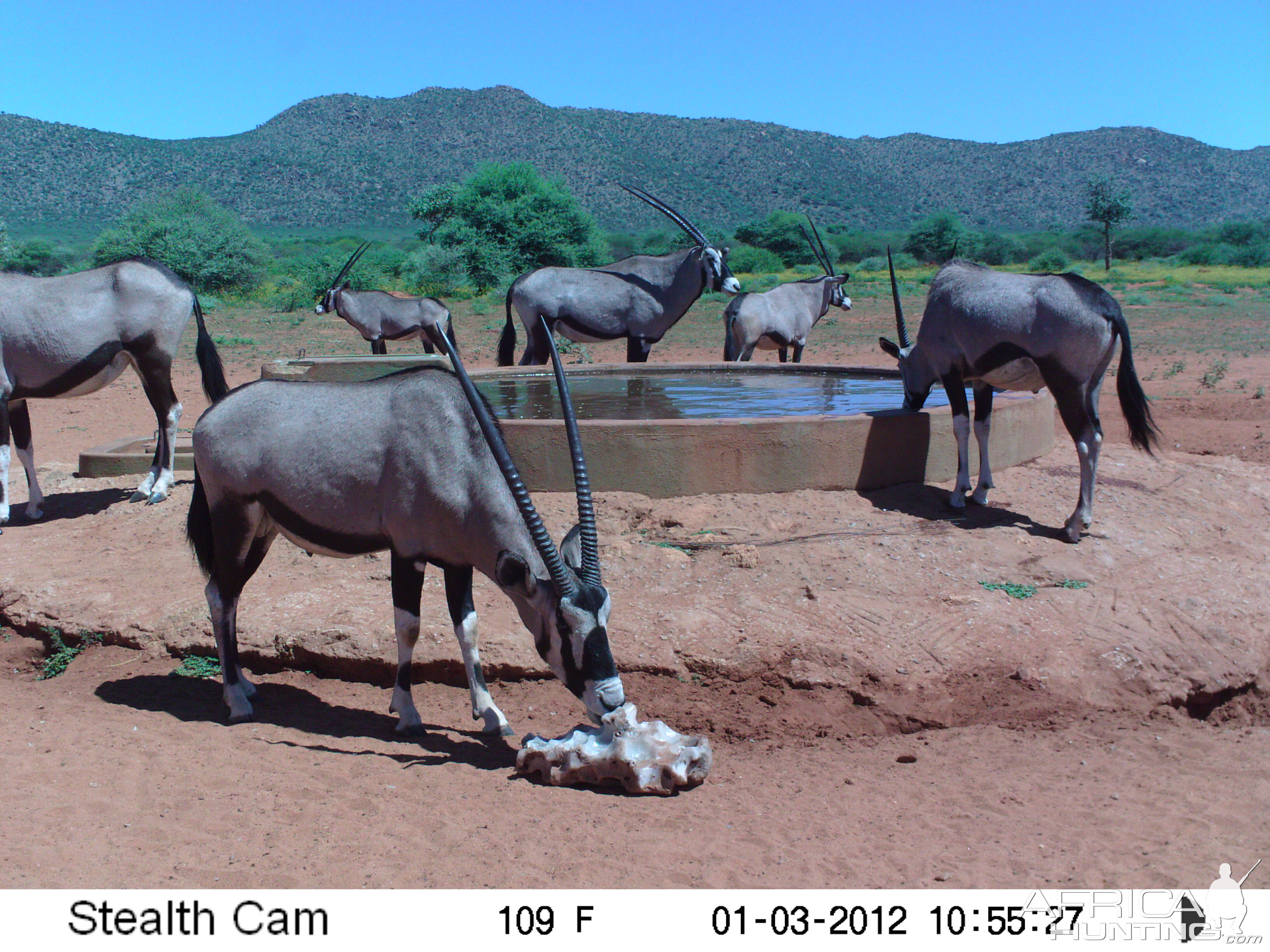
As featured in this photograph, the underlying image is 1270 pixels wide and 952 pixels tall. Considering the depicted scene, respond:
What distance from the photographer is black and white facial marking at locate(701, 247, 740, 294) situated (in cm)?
1080

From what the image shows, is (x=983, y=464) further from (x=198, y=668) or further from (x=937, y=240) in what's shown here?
(x=937, y=240)

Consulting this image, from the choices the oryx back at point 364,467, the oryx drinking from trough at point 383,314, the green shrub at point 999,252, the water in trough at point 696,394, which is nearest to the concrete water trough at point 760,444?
the water in trough at point 696,394

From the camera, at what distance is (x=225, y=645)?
4.76m

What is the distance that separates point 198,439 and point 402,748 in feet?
5.37

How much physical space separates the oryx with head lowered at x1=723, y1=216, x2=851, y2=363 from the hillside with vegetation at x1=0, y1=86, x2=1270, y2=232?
72.0 metres

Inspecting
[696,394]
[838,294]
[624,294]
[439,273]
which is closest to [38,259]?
[439,273]

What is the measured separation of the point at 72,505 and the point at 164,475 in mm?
903

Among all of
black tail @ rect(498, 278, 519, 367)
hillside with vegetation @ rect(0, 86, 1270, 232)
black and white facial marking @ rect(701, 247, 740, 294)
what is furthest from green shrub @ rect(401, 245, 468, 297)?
hillside with vegetation @ rect(0, 86, 1270, 232)

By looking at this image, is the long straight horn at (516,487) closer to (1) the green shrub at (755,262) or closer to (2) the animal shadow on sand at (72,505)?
(2) the animal shadow on sand at (72,505)

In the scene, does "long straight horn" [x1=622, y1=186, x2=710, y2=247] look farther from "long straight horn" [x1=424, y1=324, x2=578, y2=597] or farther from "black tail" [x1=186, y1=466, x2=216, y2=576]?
"long straight horn" [x1=424, y1=324, x2=578, y2=597]

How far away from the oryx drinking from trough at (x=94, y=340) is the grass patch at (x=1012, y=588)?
5.49 m

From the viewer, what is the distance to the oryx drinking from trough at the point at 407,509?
386 centimetres

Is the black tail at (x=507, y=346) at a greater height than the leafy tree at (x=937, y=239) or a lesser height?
lesser

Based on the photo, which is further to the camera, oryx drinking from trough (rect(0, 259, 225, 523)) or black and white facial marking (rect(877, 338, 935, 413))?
oryx drinking from trough (rect(0, 259, 225, 523))
